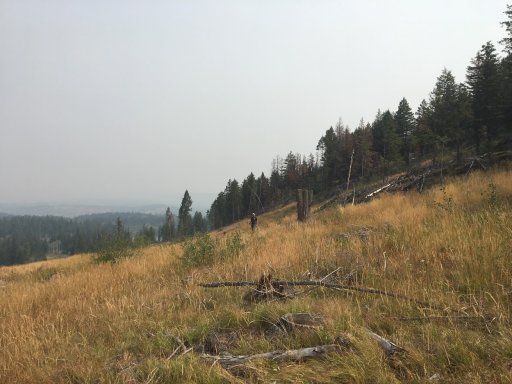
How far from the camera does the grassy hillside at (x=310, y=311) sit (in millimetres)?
2514

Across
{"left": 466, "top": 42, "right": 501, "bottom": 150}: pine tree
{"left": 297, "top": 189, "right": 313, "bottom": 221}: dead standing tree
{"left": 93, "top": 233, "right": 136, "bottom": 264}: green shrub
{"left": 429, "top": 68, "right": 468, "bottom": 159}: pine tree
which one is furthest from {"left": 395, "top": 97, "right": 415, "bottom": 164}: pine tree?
{"left": 93, "top": 233, "right": 136, "bottom": 264}: green shrub

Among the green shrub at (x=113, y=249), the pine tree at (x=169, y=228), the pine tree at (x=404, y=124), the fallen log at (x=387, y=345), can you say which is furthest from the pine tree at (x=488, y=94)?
the pine tree at (x=169, y=228)

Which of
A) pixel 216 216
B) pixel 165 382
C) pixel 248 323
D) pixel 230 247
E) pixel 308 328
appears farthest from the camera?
pixel 216 216

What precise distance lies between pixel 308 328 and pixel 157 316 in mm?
1920

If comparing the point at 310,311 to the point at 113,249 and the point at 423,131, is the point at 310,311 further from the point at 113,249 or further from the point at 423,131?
the point at 423,131

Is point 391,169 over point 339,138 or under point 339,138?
under

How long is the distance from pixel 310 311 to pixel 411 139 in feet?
202

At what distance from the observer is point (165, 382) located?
270cm

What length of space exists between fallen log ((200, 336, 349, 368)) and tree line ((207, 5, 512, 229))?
298 inches

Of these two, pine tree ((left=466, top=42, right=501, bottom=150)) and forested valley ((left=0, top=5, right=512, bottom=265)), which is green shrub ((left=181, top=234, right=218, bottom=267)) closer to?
forested valley ((left=0, top=5, right=512, bottom=265))

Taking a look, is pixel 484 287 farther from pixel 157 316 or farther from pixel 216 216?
pixel 216 216

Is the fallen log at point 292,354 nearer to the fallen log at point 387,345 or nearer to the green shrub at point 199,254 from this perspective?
the fallen log at point 387,345

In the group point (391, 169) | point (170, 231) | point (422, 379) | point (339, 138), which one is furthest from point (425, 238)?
point (170, 231)

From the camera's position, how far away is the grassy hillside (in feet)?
8.25
